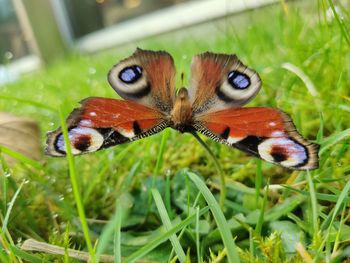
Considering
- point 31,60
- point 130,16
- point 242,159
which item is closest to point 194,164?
point 242,159

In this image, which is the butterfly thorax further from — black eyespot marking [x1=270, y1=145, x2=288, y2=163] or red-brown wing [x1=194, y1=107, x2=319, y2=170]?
black eyespot marking [x1=270, y1=145, x2=288, y2=163]

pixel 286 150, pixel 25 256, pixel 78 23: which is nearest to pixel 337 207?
pixel 286 150

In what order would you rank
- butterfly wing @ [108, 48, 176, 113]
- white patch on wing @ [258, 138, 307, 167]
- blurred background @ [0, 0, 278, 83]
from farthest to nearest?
blurred background @ [0, 0, 278, 83] < butterfly wing @ [108, 48, 176, 113] < white patch on wing @ [258, 138, 307, 167]

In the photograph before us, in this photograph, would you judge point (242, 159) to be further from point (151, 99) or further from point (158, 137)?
point (151, 99)

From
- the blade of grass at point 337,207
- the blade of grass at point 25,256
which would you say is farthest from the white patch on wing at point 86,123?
the blade of grass at point 337,207

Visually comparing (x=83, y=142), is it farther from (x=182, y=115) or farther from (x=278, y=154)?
(x=278, y=154)

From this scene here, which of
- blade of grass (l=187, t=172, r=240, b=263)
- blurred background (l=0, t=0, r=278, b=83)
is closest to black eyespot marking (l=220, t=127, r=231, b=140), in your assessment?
blade of grass (l=187, t=172, r=240, b=263)
